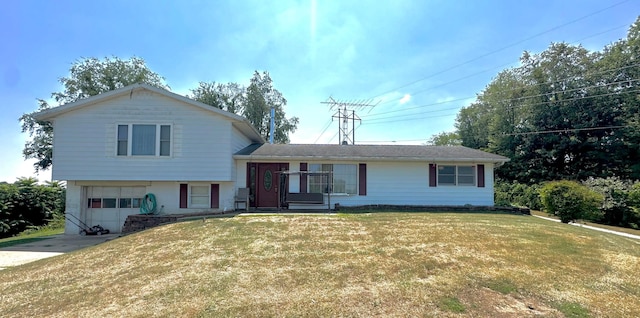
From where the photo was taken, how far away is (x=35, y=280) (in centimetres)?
639

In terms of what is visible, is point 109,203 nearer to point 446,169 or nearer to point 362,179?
point 362,179

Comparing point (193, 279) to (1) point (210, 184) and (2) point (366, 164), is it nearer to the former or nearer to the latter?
(1) point (210, 184)

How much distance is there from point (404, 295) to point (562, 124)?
2926 centimetres

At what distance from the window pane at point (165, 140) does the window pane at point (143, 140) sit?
286 mm

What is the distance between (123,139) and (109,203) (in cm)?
307

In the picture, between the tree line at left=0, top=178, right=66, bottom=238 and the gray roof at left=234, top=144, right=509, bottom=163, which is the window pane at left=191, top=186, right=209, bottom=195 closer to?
the gray roof at left=234, top=144, right=509, bottom=163

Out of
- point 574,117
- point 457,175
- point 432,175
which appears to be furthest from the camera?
point 574,117

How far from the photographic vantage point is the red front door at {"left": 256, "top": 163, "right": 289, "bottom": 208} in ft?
48.0

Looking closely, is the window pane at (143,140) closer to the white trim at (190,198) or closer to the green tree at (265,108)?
the white trim at (190,198)

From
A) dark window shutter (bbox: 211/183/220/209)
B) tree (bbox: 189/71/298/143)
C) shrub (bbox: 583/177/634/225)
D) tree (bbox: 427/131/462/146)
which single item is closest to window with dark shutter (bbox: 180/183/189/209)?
dark window shutter (bbox: 211/183/220/209)

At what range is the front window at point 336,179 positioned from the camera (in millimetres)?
14719

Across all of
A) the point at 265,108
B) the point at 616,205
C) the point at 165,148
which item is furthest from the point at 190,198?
the point at 616,205

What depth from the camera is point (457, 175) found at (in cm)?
1498

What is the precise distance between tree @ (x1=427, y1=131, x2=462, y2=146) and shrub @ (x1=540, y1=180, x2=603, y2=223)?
32.8 meters
